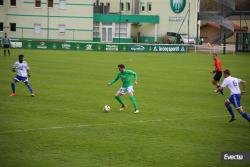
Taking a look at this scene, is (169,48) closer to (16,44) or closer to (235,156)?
(16,44)

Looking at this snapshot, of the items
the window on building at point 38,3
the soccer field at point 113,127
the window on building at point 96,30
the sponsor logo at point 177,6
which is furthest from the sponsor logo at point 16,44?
the soccer field at point 113,127

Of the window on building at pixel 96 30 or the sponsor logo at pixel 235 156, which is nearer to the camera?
the sponsor logo at pixel 235 156

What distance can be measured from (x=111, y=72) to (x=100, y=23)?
46676 mm

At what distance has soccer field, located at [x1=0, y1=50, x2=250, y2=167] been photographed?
1447 centimetres

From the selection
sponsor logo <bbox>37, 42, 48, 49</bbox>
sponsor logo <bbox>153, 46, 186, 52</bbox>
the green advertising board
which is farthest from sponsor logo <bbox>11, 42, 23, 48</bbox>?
sponsor logo <bbox>153, 46, 186, 52</bbox>

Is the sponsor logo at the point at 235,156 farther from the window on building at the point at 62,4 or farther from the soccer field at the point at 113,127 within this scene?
the window on building at the point at 62,4

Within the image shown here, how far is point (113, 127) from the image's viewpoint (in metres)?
18.6

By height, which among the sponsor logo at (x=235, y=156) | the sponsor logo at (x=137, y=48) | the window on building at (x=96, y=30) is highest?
the window on building at (x=96, y=30)

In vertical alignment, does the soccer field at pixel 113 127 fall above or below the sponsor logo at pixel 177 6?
below

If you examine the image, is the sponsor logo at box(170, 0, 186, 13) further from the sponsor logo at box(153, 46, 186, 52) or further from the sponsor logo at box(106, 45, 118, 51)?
the sponsor logo at box(106, 45, 118, 51)

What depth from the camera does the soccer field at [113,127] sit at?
14469 millimetres

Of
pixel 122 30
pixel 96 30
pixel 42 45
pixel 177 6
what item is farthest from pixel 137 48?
pixel 177 6

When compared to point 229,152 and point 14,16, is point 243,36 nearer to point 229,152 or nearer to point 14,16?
point 14,16

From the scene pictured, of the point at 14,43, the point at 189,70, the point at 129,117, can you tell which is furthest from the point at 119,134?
the point at 14,43
